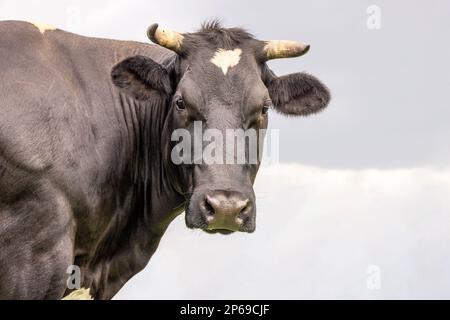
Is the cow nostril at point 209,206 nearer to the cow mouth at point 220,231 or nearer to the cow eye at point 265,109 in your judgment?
the cow mouth at point 220,231

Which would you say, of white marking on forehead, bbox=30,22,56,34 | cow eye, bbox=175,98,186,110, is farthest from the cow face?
white marking on forehead, bbox=30,22,56,34

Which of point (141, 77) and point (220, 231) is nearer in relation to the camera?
point (220, 231)

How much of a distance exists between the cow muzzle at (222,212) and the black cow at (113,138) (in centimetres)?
2

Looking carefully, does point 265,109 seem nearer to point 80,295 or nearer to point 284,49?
point 284,49

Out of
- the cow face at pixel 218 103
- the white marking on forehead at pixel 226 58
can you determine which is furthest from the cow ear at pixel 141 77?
the white marking on forehead at pixel 226 58

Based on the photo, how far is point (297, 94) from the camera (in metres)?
13.2

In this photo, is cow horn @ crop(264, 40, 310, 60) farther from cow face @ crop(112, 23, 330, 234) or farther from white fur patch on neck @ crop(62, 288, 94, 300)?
white fur patch on neck @ crop(62, 288, 94, 300)

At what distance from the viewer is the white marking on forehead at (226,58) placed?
12.2m

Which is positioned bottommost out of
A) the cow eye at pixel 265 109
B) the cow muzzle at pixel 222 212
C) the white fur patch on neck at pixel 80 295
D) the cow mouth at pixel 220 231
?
the white fur patch on neck at pixel 80 295

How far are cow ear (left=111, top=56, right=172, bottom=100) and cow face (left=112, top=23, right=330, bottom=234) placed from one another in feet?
0.04

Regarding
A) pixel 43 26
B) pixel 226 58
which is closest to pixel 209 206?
pixel 226 58

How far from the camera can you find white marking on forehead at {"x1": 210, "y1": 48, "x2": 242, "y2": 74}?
12156 mm

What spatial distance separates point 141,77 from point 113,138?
86cm
